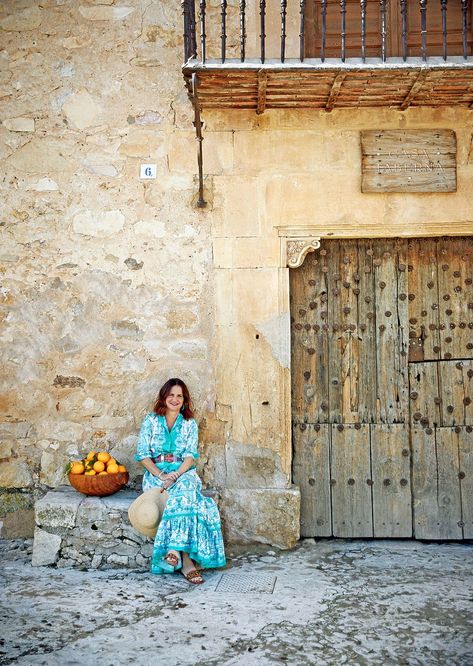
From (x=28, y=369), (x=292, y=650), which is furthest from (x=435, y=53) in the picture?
(x=292, y=650)

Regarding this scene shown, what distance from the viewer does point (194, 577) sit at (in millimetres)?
3879

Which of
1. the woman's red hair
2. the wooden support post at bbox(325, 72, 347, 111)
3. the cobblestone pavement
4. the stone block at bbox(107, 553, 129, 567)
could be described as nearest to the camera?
the cobblestone pavement

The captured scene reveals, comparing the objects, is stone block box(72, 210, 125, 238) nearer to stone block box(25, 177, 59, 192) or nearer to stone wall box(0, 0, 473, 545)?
stone wall box(0, 0, 473, 545)

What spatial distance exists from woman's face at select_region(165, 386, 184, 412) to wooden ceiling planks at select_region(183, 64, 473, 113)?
198 centimetres

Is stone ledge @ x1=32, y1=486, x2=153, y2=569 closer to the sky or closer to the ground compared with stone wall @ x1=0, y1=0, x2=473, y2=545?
closer to the ground

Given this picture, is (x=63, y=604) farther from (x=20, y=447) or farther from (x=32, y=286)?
(x=32, y=286)

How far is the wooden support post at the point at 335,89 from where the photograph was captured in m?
4.03

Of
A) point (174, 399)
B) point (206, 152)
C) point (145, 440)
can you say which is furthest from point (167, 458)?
point (206, 152)

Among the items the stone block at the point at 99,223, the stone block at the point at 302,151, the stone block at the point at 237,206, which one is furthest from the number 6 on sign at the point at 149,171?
the stone block at the point at 302,151

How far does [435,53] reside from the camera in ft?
15.6

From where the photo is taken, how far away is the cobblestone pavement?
2.97m

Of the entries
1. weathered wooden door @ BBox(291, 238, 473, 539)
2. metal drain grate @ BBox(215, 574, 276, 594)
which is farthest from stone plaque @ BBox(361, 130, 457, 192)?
metal drain grate @ BBox(215, 574, 276, 594)

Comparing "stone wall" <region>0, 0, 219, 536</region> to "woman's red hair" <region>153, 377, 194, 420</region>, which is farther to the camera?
"stone wall" <region>0, 0, 219, 536</region>

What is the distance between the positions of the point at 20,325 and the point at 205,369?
1.40m
